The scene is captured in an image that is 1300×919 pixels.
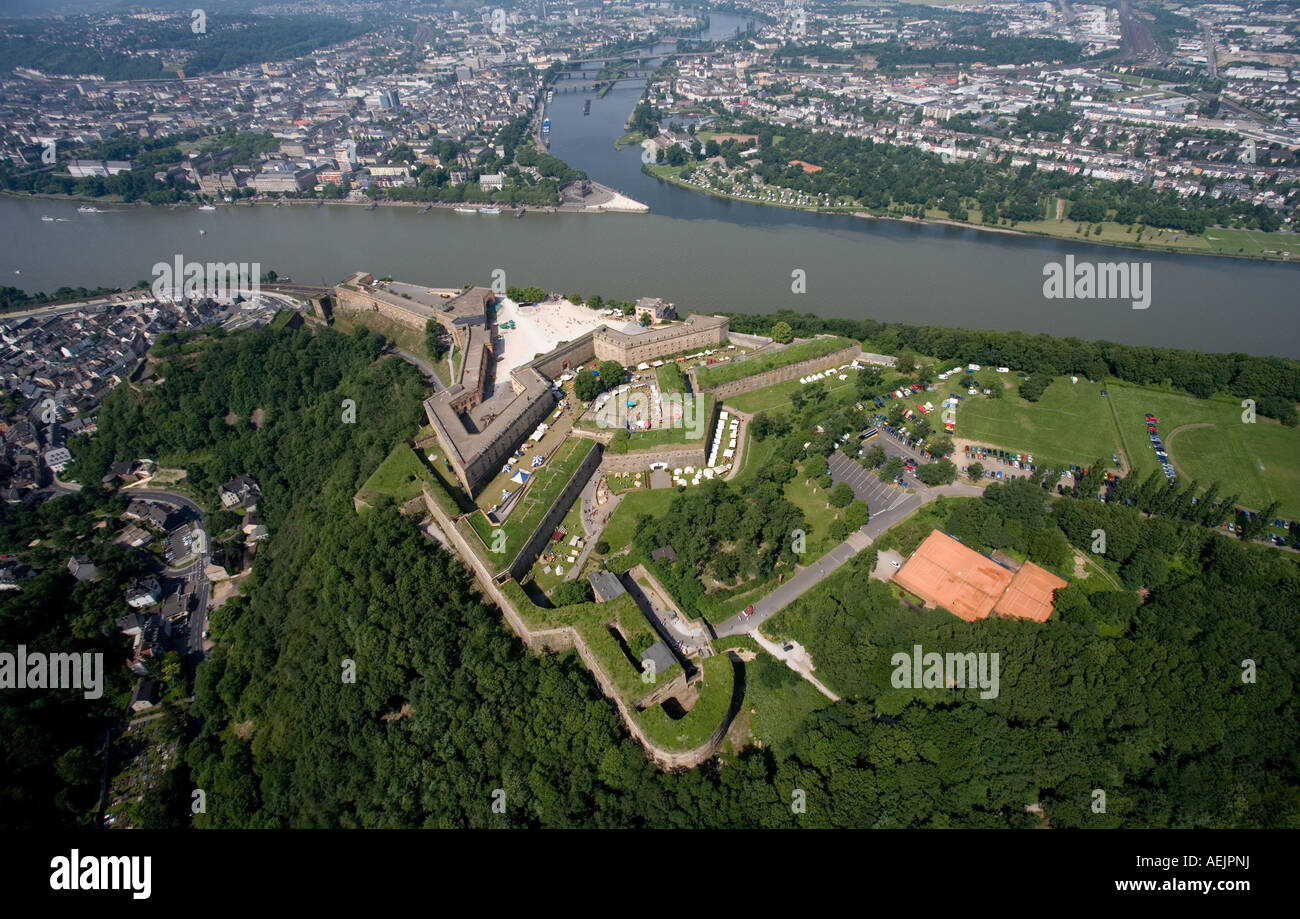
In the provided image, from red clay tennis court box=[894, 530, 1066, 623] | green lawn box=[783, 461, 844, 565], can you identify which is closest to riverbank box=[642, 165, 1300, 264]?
green lawn box=[783, 461, 844, 565]

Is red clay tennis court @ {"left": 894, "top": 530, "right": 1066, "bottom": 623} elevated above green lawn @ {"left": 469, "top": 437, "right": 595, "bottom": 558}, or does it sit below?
below

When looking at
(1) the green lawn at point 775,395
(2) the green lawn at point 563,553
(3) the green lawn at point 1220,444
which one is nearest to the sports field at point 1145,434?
(3) the green lawn at point 1220,444

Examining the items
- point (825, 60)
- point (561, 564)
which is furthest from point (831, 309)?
point (825, 60)

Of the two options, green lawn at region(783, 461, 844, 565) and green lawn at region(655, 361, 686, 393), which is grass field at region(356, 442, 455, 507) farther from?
green lawn at region(783, 461, 844, 565)

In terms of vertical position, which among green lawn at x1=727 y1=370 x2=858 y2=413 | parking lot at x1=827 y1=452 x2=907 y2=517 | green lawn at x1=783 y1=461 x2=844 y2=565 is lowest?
green lawn at x1=783 y1=461 x2=844 y2=565

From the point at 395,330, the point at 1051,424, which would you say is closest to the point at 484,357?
the point at 395,330
